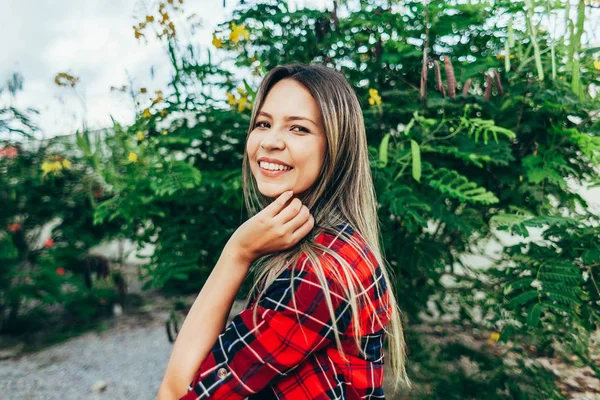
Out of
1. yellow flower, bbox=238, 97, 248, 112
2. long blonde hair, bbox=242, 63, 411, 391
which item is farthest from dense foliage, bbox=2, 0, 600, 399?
long blonde hair, bbox=242, 63, 411, 391

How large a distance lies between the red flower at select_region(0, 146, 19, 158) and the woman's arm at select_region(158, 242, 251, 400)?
10.6 feet

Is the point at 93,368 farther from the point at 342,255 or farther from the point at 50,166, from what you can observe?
the point at 342,255

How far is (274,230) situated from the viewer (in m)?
1.10

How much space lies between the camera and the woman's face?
3.97 ft

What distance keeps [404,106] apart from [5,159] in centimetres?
307

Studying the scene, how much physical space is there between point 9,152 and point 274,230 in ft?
11.0

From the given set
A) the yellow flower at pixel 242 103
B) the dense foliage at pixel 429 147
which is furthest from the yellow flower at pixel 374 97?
the yellow flower at pixel 242 103

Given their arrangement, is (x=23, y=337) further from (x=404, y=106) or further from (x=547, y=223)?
(x=547, y=223)

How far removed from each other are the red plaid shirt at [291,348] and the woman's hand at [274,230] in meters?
0.07

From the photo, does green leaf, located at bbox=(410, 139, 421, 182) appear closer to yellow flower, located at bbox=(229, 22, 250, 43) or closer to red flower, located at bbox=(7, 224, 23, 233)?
yellow flower, located at bbox=(229, 22, 250, 43)

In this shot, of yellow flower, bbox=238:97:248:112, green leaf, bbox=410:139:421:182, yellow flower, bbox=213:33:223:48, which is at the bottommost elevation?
green leaf, bbox=410:139:421:182

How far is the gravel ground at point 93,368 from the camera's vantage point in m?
3.26

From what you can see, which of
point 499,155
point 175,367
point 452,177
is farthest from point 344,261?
point 499,155

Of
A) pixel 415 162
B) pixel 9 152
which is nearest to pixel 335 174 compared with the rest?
pixel 415 162
